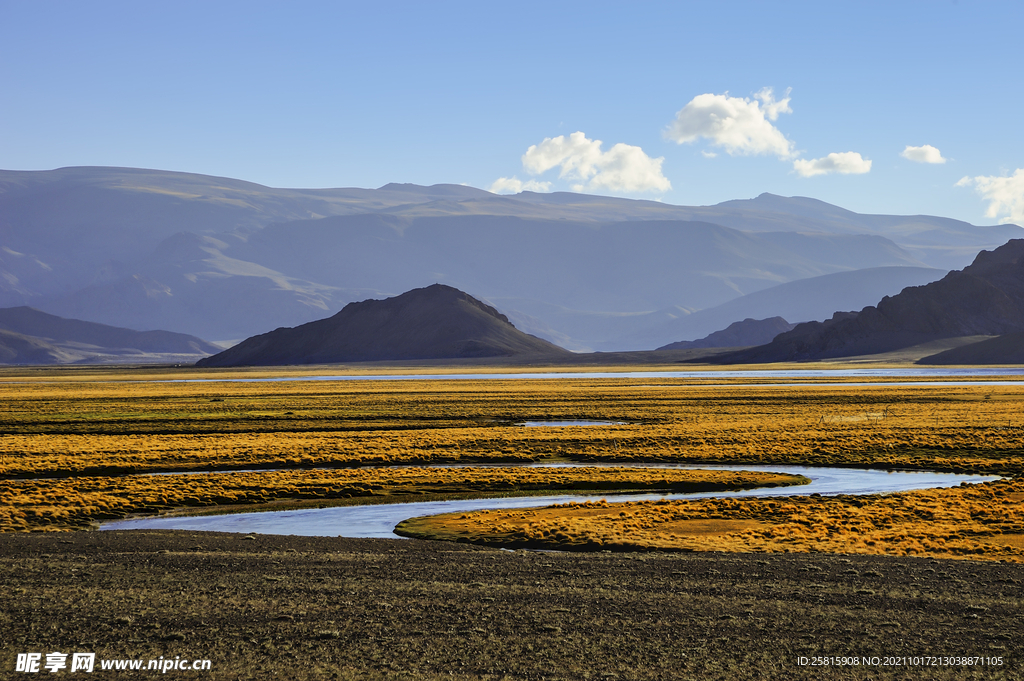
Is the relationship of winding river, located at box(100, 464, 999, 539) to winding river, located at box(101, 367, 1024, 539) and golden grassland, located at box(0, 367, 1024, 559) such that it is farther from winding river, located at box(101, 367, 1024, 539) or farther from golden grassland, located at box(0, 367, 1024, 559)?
golden grassland, located at box(0, 367, 1024, 559)

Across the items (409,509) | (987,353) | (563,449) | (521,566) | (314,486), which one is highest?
(987,353)

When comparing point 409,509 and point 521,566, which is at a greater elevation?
point 521,566

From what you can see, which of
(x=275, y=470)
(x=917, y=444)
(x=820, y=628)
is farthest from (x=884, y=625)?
(x=917, y=444)

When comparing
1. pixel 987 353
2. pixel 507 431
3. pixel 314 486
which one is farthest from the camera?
pixel 987 353

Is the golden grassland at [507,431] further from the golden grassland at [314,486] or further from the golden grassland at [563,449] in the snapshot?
the golden grassland at [314,486]

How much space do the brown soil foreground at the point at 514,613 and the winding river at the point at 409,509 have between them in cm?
463

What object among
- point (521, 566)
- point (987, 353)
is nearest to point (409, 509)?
point (521, 566)

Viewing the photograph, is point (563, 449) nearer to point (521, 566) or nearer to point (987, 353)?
point (521, 566)

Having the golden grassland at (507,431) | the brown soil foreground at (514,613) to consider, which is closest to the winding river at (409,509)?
the golden grassland at (507,431)

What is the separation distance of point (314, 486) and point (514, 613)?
17422 millimetres

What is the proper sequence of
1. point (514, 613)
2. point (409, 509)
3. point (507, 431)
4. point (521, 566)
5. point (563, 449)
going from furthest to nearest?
point (507, 431)
point (563, 449)
point (409, 509)
point (521, 566)
point (514, 613)

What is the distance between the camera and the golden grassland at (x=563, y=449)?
Result: 75.0ft

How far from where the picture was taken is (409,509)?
89.2 feet

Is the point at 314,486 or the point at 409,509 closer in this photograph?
the point at 409,509
